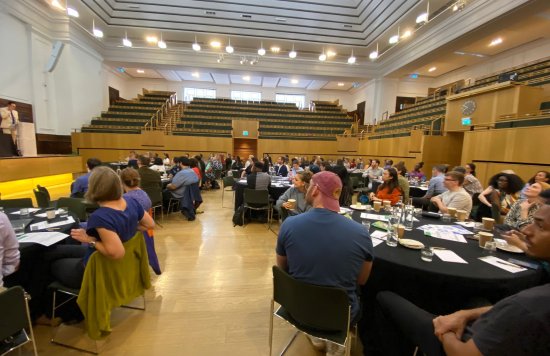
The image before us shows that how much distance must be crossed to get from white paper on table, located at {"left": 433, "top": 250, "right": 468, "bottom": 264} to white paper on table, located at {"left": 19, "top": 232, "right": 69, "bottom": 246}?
3.18 m

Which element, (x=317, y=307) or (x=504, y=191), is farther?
(x=504, y=191)

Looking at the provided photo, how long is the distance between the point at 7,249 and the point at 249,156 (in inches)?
456

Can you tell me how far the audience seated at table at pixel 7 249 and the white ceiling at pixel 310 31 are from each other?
41.5 ft

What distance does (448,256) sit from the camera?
6.31 feet

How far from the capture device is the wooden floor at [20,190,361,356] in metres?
2.15

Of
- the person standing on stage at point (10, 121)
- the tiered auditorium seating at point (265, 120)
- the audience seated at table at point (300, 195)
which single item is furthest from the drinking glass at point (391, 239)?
the tiered auditorium seating at point (265, 120)

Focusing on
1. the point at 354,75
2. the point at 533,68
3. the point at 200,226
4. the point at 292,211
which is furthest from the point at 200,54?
the point at 533,68

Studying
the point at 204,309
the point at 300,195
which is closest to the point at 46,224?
the point at 204,309

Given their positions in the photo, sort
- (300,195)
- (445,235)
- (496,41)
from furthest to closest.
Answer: (496,41) → (300,195) → (445,235)

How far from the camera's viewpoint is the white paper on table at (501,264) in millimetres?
1728

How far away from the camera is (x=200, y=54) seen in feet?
48.7

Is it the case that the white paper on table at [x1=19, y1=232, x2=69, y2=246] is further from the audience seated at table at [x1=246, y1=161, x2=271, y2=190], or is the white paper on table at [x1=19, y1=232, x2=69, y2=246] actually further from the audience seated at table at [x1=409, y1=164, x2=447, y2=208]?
the audience seated at table at [x1=409, y1=164, x2=447, y2=208]

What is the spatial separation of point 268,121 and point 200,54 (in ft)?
19.4

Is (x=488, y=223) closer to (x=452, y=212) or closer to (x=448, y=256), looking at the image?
(x=452, y=212)
